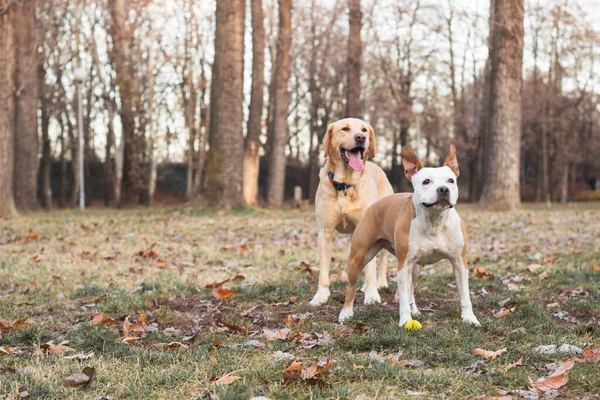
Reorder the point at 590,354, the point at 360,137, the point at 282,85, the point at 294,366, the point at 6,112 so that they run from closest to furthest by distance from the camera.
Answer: the point at 294,366 < the point at 590,354 < the point at 360,137 < the point at 6,112 < the point at 282,85

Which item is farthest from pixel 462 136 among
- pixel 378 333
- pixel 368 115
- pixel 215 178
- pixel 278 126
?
pixel 378 333

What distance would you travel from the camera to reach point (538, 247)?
Result: 29.9ft

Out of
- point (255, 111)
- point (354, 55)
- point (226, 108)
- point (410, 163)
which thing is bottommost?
point (410, 163)

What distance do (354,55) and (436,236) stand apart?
59.4 ft

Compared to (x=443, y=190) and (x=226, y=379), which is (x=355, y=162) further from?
(x=226, y=379)

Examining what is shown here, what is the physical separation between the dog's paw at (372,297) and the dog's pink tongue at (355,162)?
1111mm

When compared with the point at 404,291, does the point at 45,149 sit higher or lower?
higher

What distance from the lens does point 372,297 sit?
5617mm

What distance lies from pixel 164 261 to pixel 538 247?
529 cm

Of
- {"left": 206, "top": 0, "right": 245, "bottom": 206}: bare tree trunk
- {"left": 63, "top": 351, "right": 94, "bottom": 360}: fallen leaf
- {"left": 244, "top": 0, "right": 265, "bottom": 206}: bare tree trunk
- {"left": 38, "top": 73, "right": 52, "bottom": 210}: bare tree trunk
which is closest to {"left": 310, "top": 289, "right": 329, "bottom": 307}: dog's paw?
{"left": 63, "top": 351, "right": 94, "bottom": 360}: fallen leaf

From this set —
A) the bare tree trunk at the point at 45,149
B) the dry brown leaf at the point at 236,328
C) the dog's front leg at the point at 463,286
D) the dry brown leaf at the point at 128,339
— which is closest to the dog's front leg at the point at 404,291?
the dog's front leg at the point at 463,286

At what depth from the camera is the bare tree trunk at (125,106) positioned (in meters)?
24.6

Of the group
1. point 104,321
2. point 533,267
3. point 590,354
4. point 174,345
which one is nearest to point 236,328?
point 174,345

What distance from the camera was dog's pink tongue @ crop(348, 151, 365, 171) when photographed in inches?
221
